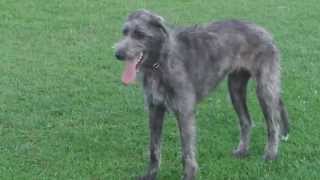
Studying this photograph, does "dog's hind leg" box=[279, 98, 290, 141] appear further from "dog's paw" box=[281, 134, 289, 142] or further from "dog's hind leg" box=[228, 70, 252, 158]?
"dog's hind leg" box=[228, 70, 252, 158]

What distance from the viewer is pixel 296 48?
11.5 meters

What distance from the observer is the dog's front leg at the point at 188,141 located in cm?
643

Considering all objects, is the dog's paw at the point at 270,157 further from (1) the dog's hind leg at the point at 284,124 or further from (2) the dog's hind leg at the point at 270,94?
(1) the dog's hind leg at the point at 284,124

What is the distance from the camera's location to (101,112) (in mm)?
8594

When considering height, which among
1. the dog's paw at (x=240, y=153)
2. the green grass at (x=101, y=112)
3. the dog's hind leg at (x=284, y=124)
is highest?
the dog's hind leg at (x=284, y=124)

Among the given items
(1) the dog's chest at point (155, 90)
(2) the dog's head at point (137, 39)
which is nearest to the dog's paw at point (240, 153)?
(1) the dog's chest at point (155, 90)

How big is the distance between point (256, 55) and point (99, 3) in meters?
8.77

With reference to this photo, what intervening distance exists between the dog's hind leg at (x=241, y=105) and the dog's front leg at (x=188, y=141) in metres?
0.93

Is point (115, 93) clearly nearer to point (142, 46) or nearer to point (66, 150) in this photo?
point (66, 150)

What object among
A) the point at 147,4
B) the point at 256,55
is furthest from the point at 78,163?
the point at 147,4

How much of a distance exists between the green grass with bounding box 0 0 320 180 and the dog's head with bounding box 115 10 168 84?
1399mm

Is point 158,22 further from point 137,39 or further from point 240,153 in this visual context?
point 240,153

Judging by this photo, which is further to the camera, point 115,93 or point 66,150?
point 115,93

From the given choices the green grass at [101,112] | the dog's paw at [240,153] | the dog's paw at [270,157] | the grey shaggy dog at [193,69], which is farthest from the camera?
the dog's paw at [240,153]
